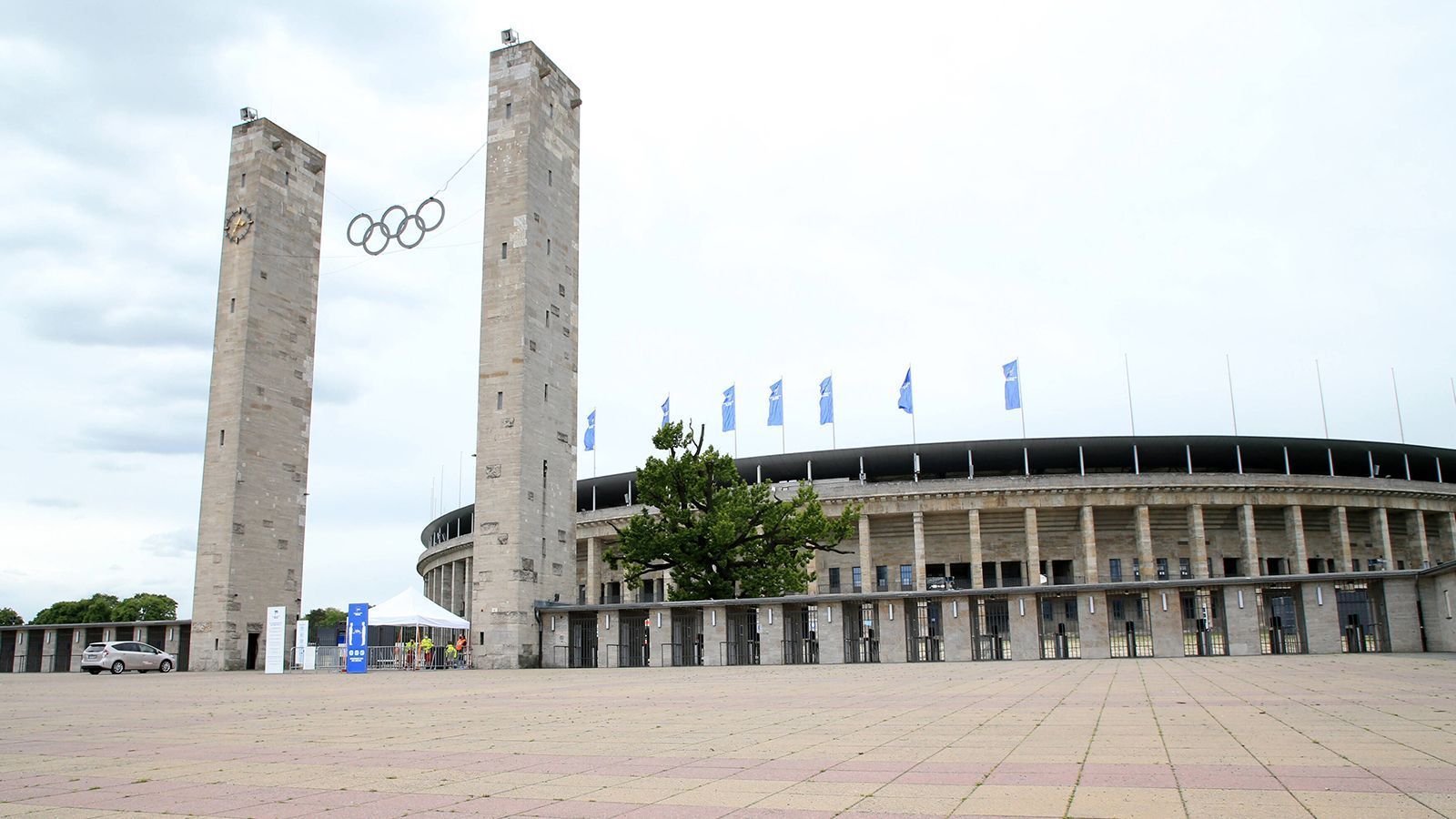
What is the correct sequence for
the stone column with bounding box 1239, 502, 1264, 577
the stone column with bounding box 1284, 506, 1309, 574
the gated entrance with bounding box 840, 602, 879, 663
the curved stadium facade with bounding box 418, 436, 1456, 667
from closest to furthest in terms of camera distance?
the gated entrance with bounding box 840, 602, 879, 663 → the stone column with bounding box 1239, 502, 1264, 577 → the curved stadium facade with bounding box 418, 436, 1456, 667 → the stone column with bounding box 1284, 506, 1309, 574

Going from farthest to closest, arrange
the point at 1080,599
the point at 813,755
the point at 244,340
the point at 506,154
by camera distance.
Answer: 1. the point at 244,340
2. the point at 506,154
3. the point at 1080,599
4. the point at 813,755

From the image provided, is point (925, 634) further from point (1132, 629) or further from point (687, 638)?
point (687, 638)

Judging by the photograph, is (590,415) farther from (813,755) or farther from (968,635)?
(813,755)

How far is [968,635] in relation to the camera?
36219 millimetres

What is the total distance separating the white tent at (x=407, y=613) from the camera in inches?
1688

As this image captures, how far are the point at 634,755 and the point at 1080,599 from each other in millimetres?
28722

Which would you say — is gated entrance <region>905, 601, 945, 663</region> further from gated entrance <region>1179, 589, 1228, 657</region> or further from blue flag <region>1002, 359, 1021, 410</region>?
blue flag <region>1002, 359, 1021, 410</region>

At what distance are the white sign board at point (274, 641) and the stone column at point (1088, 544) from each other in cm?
4872

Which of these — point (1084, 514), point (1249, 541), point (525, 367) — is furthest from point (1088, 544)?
point (525, 367)

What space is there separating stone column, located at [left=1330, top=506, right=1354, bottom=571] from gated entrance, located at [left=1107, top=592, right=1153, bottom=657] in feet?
141

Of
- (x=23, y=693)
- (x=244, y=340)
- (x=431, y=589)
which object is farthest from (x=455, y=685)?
(x=431, y=589)

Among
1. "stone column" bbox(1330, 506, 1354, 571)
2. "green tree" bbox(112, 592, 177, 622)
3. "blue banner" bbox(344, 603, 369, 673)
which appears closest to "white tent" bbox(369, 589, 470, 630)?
"blue banner" bbox(344, 603, 369, 673)

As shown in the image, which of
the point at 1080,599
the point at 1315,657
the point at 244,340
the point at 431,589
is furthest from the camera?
the point at 431,589

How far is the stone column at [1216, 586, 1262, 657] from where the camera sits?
110 ft
